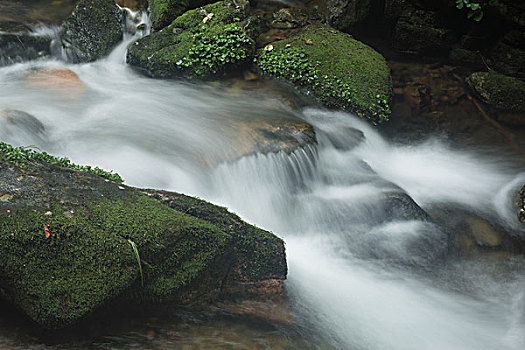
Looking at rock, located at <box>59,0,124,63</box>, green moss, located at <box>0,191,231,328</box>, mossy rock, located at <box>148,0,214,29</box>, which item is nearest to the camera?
green moss, located at <box>0,191,231,328</box>

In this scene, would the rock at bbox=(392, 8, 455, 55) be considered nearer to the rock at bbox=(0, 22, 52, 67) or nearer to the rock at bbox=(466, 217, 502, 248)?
the rock at bbox=(466, 217, 502, 248)

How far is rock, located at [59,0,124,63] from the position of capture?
7.82 m

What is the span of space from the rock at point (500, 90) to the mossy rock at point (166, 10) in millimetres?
6342

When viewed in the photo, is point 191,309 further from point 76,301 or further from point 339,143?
point 339,143

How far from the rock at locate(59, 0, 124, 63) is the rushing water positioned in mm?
312

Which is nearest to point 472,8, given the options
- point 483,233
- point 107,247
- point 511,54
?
point 511,54

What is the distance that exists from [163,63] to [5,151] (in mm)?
4428

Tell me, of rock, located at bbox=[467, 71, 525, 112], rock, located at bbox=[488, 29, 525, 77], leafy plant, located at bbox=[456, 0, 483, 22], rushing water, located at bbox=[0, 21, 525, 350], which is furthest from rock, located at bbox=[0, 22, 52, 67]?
rock, located at bbox=[488, 29, 525, 77]

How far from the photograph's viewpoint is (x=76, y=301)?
255 cm

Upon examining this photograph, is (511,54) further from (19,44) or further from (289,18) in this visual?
(19,44)

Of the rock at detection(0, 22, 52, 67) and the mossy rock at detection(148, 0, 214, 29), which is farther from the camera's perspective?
the mossy rock at detection(148, 0, 214, 29)

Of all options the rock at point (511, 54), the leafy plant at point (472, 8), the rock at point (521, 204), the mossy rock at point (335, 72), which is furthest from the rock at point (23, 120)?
the rock at point (511, 54)

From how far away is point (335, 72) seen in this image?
24.8ft

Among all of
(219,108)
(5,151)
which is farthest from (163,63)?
(5,151)
